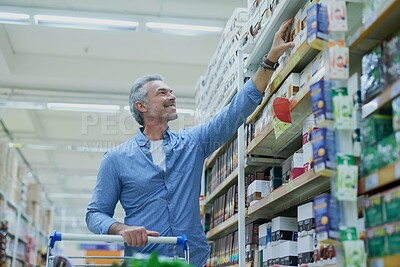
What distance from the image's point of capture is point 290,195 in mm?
2852

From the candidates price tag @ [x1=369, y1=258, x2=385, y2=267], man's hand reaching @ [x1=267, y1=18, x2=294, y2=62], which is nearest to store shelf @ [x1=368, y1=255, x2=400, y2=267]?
price tag @ [x1=369, y1=258, x2=385, y2=267]

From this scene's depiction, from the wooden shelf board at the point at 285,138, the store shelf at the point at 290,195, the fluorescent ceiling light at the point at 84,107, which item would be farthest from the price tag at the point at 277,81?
the fluorescent ceiling light at the point at 84,107

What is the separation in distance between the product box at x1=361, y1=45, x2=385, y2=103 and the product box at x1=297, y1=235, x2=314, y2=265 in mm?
762

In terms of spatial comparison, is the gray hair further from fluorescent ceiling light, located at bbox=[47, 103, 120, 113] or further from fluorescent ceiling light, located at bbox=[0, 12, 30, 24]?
fluorescent ceiling light, located at bbox=[47, 103, 120, 113]

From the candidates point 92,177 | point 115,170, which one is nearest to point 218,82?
point 115,170

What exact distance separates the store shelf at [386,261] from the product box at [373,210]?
11cm

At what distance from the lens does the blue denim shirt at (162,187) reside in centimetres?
326

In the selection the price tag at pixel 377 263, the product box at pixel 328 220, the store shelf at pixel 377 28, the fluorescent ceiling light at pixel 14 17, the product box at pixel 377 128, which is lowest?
the price tag at pixel 377 263

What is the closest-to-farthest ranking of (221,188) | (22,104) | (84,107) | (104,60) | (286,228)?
(286,228) → (221,188) → (104,60) → (84,107) → (22,104)

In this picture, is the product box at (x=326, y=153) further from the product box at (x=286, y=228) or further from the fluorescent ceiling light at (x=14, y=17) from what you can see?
the fluorescent ceiling light at (x=14, y=17)

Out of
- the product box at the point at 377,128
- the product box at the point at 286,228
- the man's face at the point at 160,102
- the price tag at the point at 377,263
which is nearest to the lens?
the price tag at the point at 377,263

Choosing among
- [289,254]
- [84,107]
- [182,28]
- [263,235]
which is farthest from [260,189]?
[84,107]

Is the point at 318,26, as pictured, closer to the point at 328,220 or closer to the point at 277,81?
the point at 328,220

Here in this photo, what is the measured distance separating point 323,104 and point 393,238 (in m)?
0.49
